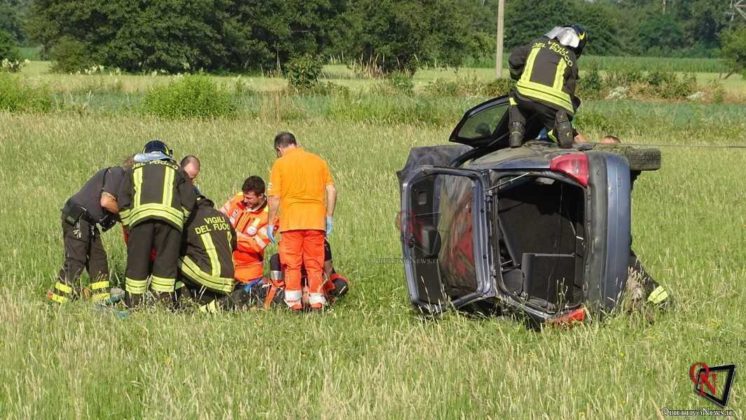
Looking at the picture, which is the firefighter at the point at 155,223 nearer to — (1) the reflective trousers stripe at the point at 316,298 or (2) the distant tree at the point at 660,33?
(1) the reflective trousers stripe at the point at 316,298

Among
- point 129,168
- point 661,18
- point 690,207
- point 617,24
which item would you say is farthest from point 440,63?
point 661,18

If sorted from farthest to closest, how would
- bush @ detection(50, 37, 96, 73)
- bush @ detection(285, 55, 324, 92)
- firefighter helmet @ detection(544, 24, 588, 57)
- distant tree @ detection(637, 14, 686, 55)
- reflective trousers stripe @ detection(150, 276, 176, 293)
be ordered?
distant tree @ detection(637, 14, 686, 55), bush @ detection(50, 37, 96, 73), bush @ detection(285, 55, 324, 92), firefighter helmet @ detection(544, 24, 588, 57), reflective trousers stripe @ detection(150, 276, 176, 293)

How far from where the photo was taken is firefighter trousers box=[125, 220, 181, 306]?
7883 mm

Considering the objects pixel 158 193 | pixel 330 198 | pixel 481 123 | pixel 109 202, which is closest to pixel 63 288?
pixel 109 202

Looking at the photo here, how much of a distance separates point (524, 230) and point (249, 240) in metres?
2.62

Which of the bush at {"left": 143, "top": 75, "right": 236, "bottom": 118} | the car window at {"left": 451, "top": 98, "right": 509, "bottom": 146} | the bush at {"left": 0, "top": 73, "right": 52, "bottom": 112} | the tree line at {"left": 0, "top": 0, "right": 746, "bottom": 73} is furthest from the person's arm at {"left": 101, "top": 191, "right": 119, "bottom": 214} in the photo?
the tree line at {"left": 0, "top": 0, "right": 746, "bottom": 73}

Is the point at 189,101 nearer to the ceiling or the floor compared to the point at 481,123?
nearer to the floor

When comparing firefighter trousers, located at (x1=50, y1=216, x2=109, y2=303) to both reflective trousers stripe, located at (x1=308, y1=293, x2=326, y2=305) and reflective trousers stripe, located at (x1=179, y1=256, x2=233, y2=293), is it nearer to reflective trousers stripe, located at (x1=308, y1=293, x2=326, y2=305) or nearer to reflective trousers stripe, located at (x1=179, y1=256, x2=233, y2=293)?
reflective trousers stripe, located at (x1=179, y1=256, x2=233, y2=293)

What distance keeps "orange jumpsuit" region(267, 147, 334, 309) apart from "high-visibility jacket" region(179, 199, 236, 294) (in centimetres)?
52

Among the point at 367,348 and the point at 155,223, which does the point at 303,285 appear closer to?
the point at 155,223

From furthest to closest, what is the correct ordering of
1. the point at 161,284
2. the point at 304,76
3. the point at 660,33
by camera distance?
the point at 660,33, the point at 304,76, the point at 161,284

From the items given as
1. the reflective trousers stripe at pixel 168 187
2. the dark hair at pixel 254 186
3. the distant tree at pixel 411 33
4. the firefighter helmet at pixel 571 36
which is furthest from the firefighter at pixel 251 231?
the distant tree at pixel 411 33

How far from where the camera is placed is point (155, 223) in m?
7.90

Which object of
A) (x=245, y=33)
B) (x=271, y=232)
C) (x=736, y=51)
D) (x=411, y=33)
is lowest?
(x=271, y=232)
